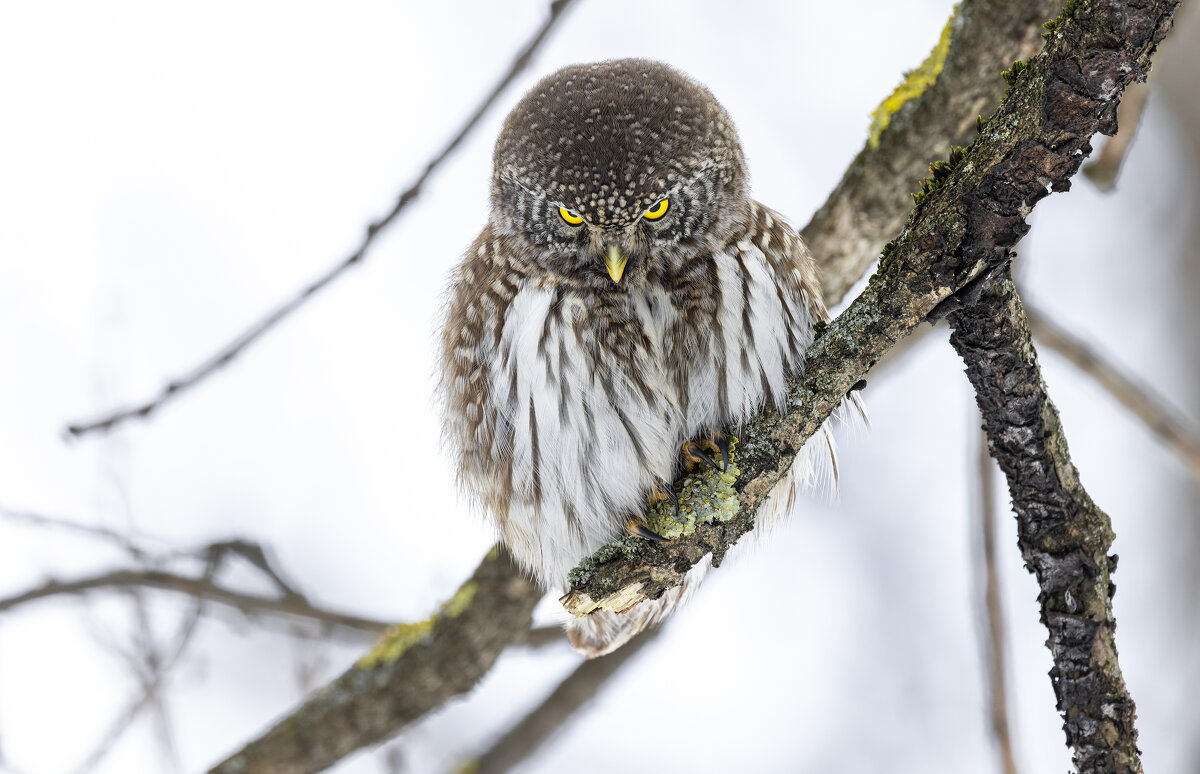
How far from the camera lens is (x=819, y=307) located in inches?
121

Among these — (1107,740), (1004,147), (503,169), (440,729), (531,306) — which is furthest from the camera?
(440,729)

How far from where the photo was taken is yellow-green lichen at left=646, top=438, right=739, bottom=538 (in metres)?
2.57

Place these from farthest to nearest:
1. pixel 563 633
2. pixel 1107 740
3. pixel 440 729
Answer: pixel 440 729, pixel 563 633, pixel 1107 740

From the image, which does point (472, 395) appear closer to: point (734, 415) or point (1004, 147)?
point (734, 415)

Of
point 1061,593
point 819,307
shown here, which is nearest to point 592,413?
point 819,307

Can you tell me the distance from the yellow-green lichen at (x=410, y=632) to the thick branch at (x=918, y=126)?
1.88 m

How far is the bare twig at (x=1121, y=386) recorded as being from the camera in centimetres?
372

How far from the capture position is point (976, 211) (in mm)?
1891

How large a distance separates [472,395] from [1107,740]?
203 centimetres

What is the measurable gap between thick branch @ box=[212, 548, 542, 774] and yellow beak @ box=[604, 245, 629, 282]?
4.59 feet

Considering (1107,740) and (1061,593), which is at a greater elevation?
(1061,593)

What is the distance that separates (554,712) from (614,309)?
226 cm

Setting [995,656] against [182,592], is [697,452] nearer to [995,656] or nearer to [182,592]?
[995,656]

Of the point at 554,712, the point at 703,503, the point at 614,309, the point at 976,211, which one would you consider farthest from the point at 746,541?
the point at 976,211
